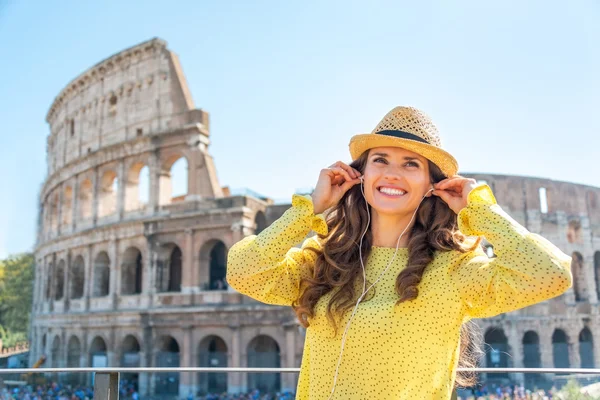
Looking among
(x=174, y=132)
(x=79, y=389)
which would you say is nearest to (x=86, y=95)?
(x=174, y=132)

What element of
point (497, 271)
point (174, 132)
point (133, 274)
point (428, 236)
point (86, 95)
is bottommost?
point (497, 271)

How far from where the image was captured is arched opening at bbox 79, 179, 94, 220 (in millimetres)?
24406

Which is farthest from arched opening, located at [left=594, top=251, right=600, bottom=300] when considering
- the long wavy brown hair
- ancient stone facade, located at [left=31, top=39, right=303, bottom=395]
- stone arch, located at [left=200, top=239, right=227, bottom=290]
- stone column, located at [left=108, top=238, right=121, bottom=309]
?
the long wavy brown hair

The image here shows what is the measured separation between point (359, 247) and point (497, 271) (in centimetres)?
55

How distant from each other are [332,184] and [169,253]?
64.1ft

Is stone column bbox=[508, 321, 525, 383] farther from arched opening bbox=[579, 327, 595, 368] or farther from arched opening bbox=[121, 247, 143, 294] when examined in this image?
arched opening bbox=[121, 247, 143, 294]

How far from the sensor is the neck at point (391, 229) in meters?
2.24

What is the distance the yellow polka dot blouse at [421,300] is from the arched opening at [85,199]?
2390cm

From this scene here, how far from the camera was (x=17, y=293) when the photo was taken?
38406 mm

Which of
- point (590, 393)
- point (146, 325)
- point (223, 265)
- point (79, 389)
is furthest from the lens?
point (223, 265)

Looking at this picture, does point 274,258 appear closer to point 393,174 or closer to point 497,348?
point 393,174

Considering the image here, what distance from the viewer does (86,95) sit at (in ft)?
82.8

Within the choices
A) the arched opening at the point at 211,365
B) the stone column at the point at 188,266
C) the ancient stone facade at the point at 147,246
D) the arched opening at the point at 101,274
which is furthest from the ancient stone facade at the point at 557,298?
the arched opening at the point at 101,274

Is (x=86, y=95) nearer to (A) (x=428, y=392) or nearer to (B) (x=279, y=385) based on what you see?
(B) (x=279, y=385)
